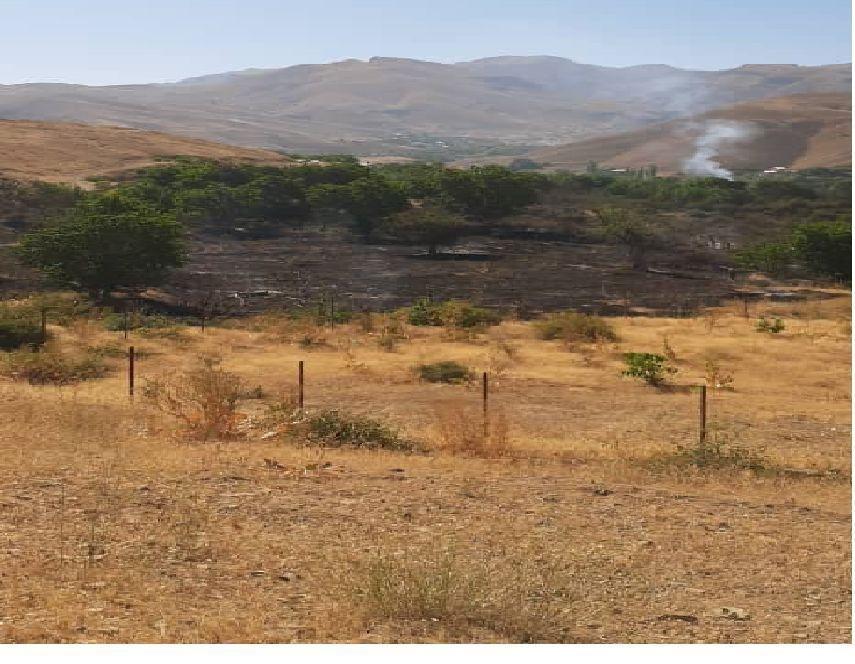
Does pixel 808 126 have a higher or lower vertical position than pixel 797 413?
higher

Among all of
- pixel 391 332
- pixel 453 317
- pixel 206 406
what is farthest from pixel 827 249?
pixel 206 406

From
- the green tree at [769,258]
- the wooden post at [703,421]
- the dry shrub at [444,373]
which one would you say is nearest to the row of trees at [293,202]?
the green tree at [769,258]

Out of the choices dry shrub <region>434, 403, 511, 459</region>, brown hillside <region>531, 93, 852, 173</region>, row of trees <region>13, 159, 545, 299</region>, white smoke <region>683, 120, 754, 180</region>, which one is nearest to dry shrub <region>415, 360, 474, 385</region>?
dry shrub <region>434, 403, 511, 459</region>

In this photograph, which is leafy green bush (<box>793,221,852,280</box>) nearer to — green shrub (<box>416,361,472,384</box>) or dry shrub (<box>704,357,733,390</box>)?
dry shrub (<box>704,357,733,390</box>)

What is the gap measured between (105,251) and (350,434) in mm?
25730

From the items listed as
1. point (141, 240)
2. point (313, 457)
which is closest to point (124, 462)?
point (313, 457)

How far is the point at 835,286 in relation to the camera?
158ft

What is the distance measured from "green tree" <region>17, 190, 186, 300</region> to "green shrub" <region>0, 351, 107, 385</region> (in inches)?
662

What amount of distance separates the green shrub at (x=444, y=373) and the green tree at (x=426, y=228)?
3389cm

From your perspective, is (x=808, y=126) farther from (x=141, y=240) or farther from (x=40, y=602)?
(x=40, y=602)

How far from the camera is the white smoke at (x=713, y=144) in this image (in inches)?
6033

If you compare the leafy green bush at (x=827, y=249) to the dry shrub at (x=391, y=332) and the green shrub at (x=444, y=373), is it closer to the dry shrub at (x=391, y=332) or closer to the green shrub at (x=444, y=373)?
the dry shrub at (x=391, y=332)

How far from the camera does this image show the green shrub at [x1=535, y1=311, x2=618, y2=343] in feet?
97.3

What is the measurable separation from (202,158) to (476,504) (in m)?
86.5
